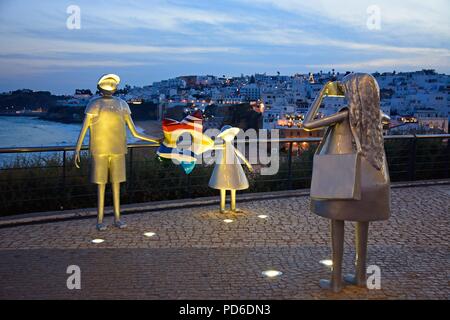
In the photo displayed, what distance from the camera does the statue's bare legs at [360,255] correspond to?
5.02 metres

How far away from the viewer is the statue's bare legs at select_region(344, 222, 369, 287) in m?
5.02

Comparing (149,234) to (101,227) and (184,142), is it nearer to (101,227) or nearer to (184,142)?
(101,227)

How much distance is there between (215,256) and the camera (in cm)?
608

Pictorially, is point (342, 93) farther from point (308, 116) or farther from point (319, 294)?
point (319, 294)

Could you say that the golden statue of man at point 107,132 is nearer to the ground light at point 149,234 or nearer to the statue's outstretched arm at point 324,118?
the ground light at point 149,234

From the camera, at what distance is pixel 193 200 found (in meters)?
9.14

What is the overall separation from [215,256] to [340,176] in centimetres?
204

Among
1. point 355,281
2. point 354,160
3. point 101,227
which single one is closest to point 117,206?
point 101,227

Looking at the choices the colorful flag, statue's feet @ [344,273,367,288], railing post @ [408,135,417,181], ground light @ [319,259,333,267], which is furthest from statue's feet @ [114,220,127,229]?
railing post @ [408,135,417,181]

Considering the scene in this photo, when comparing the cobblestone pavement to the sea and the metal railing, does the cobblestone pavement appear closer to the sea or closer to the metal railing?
the metal railing

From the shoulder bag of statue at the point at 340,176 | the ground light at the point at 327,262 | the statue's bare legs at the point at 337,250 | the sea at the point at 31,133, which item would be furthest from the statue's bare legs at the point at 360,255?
the sea at the point at 31,133

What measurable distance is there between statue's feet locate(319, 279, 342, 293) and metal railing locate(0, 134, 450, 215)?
14.9 ft
